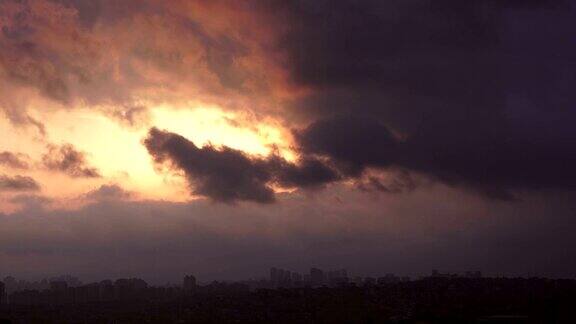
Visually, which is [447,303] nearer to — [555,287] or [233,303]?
[555,287]

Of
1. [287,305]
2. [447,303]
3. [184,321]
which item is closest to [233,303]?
[287,305]

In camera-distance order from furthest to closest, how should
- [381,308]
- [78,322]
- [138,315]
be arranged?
[138,315] → [78,322] → [381,308]

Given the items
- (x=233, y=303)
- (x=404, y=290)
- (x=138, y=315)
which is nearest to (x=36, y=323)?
(x=138, y=315)

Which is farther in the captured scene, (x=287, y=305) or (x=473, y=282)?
(x=473, y=282)

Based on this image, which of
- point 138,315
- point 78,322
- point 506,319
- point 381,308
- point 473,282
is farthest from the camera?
point 473,282

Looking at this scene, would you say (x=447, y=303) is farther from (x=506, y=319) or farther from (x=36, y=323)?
(x=36, y=323)

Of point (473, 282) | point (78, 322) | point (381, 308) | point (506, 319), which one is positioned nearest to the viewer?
point (506, 319)
